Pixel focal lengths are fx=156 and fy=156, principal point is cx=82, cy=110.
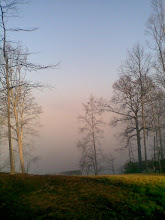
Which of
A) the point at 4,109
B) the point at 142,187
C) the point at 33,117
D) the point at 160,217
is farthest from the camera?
the point at 33,117

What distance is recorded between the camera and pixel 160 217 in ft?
14.0

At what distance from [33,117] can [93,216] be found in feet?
38.4

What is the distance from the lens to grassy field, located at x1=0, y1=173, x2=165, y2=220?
3.98 m

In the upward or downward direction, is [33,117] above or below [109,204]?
above

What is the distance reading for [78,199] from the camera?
4.79 m

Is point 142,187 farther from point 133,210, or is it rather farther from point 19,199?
point 19,199

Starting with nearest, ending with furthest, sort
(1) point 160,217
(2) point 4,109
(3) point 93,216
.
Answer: (3) point 93,216 < (1) point 160,217 < (2) point 4,109

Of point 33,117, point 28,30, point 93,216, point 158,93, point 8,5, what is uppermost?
point 8,5

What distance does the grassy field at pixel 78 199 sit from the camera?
3.98 meters

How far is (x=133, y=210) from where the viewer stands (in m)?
4.30

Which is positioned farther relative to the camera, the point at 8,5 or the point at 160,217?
the point at 8,5

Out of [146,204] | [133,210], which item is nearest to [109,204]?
[133,210]

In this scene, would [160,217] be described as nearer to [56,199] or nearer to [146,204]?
[146,204]

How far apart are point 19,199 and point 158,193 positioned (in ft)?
15.3
